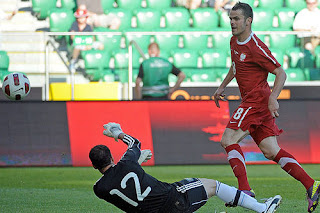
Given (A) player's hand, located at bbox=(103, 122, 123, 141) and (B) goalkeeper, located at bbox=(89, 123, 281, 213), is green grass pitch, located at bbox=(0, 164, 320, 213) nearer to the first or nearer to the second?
(B) goalkeeper, located at bbox=(89, 123, 281, 213)

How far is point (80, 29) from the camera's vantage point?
14633mm

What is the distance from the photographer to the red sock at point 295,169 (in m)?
6.66

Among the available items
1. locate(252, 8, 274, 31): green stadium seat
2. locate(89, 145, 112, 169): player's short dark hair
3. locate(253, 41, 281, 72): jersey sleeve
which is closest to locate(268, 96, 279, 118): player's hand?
locate(253, 41, 281, 72): jersey sleeve

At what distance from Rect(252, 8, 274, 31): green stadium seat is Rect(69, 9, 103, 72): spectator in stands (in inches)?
171

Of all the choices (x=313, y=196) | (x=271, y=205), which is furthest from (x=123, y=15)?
(x=271, y=205)

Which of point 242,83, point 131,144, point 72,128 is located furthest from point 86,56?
point 131,144

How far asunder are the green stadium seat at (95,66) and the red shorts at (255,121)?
21.3 feet

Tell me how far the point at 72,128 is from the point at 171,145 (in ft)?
6.23

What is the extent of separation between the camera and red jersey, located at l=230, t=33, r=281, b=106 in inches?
264

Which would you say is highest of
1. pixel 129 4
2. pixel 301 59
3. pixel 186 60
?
pixel 129 4

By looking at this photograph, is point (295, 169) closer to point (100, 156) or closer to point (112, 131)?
point (112, 131)

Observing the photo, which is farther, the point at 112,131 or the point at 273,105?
the point at 273,105

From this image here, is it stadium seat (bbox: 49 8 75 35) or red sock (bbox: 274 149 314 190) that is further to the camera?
stadium seat (bbox: 49 8 75 35)

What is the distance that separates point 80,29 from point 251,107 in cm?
852
